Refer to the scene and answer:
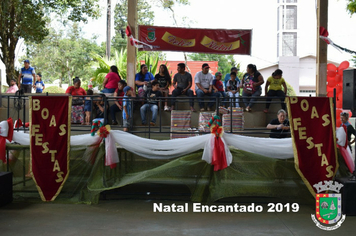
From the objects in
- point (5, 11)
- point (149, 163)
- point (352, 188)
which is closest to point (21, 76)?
point (5, 11)

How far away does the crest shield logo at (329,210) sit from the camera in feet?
22.4

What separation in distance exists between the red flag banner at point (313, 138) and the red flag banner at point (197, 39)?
179 inches

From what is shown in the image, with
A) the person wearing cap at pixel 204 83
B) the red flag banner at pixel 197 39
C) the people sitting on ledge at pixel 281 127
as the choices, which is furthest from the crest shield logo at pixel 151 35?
the people sitting on ledge at pixel 281 127

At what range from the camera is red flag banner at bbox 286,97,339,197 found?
7.83 metres

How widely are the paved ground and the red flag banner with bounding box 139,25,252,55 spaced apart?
5227mm

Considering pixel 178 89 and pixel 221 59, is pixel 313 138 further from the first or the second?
pixel 221 59

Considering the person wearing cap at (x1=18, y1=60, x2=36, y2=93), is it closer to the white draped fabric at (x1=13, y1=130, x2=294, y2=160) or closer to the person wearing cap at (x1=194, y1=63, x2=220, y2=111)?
the person wearing cap at (x1=194, y1=63, x2=220, y2=111)

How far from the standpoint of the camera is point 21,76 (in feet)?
47.2

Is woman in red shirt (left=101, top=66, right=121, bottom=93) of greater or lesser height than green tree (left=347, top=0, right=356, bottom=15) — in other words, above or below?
below

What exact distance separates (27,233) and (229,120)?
14.6 feet

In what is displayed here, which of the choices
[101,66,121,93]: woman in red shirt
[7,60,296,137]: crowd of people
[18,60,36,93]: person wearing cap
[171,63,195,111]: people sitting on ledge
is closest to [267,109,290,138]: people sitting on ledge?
[7,60,296,137]: crowd of people

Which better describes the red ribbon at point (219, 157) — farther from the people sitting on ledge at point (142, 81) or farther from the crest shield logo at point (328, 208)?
the people sitting on ledge at point (142, 81)

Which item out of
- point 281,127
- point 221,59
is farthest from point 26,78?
point 221,59

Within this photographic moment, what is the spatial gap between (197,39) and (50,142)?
5593 millimetres
